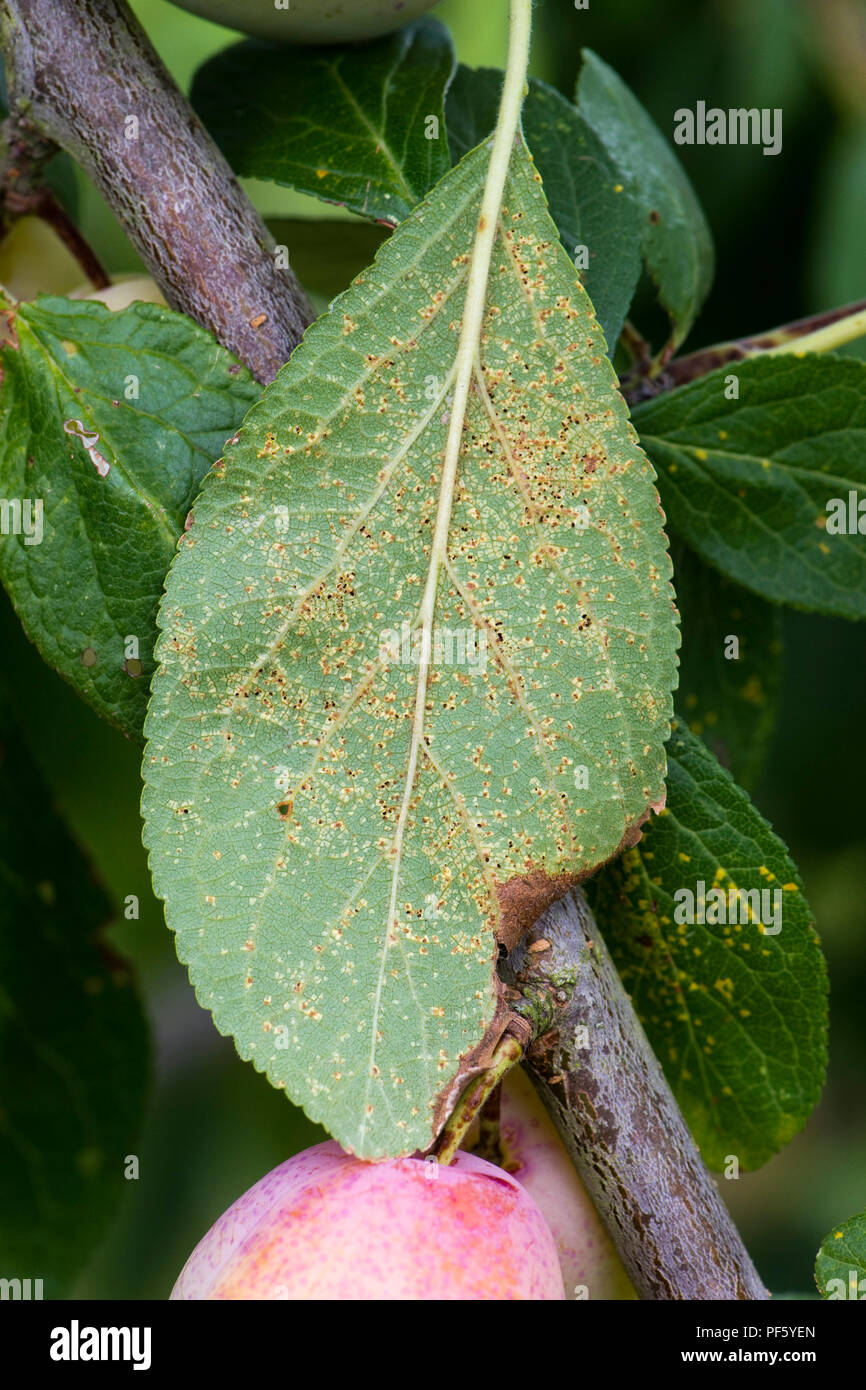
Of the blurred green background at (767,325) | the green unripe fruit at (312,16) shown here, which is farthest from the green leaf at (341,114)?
the blurred green background at (767,325)

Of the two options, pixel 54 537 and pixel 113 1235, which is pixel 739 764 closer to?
pixel 54 537

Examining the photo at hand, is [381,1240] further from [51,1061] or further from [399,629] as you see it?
[51,1061]

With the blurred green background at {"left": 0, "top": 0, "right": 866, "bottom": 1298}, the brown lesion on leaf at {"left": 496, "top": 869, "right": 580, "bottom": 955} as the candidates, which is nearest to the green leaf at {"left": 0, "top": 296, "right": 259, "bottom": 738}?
the brown lesion on leaf at {"left": 496, "top": 869, "right": 580, "bottom": 955}

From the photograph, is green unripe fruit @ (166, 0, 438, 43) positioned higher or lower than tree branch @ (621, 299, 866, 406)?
higher

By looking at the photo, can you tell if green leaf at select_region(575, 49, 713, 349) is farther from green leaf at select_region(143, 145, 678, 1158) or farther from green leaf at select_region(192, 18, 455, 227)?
green leaf at select_region(143, 145, 678, 1158)

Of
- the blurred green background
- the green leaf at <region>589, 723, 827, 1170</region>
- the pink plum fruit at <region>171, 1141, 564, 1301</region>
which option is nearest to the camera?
the pink plum fruit at <region>171, 1141, 564, 1301</region>

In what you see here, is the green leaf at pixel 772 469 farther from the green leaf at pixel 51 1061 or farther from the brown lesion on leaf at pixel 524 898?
the green leaf at pixel 51 1061
